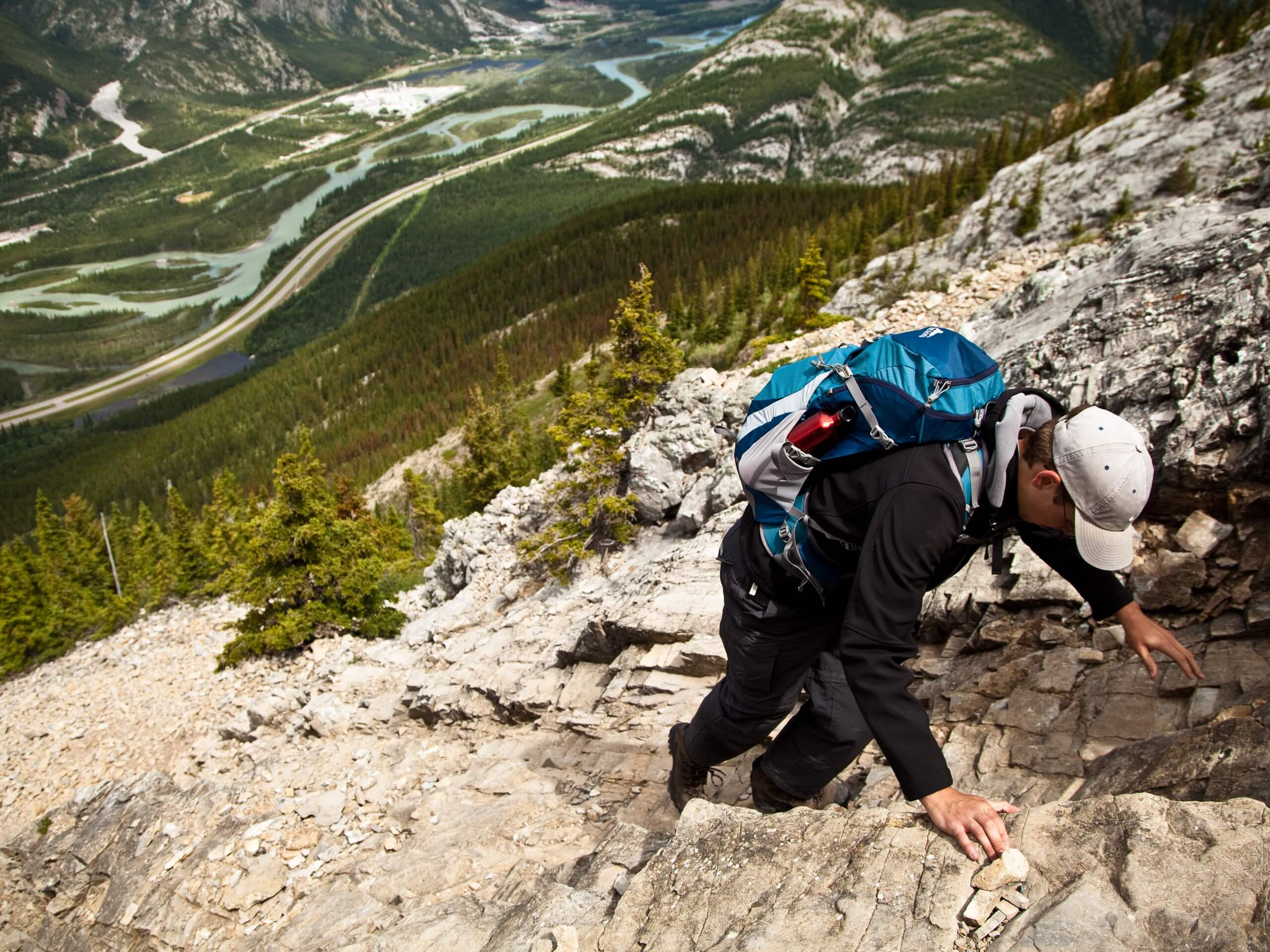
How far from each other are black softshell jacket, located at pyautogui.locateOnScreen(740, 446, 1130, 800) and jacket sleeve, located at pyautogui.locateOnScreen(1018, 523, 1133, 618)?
0.60 m

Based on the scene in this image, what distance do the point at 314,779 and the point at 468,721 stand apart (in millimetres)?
2084

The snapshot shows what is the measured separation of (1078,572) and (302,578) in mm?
18631

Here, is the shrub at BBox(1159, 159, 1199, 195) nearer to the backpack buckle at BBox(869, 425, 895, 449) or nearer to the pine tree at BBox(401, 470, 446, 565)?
the backpack buckle at BBox(869, 425, 895, 449)

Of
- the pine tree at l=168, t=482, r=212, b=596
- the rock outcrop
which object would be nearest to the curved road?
the pine tree at l=168, t=482, r=212, b=596

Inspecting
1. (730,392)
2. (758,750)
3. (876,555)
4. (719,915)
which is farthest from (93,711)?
(876,555)

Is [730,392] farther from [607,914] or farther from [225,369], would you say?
[225,369]

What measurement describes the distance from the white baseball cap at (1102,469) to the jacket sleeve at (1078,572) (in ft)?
2.69

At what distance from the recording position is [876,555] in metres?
3.03

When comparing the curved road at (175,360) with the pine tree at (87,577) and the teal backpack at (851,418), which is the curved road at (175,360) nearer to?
the pine tree at (87,577)

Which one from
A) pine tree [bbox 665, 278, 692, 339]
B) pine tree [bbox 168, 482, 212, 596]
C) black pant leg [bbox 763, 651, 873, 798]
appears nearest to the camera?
black pant leg [bbox 763, 651, 873, 798]

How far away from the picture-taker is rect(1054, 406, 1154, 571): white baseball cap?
286 centimetres

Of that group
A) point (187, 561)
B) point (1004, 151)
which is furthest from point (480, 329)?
point (1004, 151)

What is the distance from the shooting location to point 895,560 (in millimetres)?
2990

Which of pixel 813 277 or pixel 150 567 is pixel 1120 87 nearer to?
pixel 813 277
